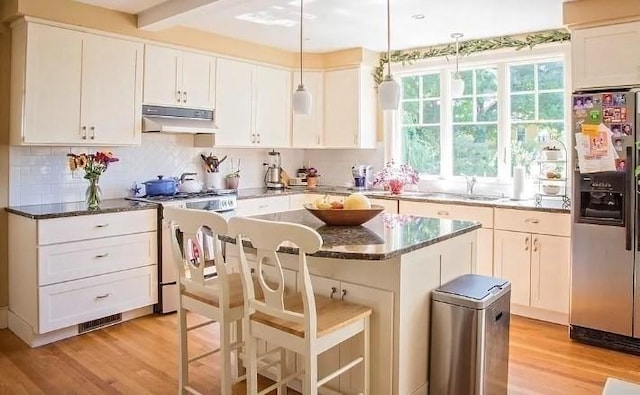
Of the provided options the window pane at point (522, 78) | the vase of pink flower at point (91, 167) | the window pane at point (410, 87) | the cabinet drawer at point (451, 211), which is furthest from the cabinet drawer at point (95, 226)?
the window pane at point (522, 78)

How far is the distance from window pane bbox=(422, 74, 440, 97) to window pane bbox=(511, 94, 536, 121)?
2.65 feet

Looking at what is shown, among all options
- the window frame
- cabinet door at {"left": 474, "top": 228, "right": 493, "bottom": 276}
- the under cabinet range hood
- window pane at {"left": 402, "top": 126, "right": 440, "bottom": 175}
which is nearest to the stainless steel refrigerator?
cabinet door at {"left": 474, "top": 228, "right": 493, "bottom": 276}

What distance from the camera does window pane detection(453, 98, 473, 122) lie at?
16.4 feet

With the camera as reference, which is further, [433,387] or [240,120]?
[240,120]

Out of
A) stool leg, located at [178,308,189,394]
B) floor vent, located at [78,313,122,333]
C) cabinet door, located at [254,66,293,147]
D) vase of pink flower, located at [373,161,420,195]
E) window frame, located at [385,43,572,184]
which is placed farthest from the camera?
cabinet door, located at [254,66,293,147]

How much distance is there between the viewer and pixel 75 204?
3834mm

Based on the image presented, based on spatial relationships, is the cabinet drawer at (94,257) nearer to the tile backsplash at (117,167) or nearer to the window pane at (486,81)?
the tile backsplash at (117,167)

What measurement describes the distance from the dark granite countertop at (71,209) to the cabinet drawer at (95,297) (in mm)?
484

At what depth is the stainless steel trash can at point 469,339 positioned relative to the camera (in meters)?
2.34

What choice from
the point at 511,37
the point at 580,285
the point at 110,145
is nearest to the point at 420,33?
the point at 511,37

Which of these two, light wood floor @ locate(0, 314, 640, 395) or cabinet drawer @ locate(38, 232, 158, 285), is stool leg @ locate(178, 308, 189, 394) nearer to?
light wood floor @ locate(0, 314, 640, 395)

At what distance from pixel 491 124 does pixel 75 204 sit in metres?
3.81

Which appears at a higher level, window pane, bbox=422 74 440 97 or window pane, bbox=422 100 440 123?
window pane, bbox=422 74 440 97

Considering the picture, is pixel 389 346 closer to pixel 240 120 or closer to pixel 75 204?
pixel 75 204
